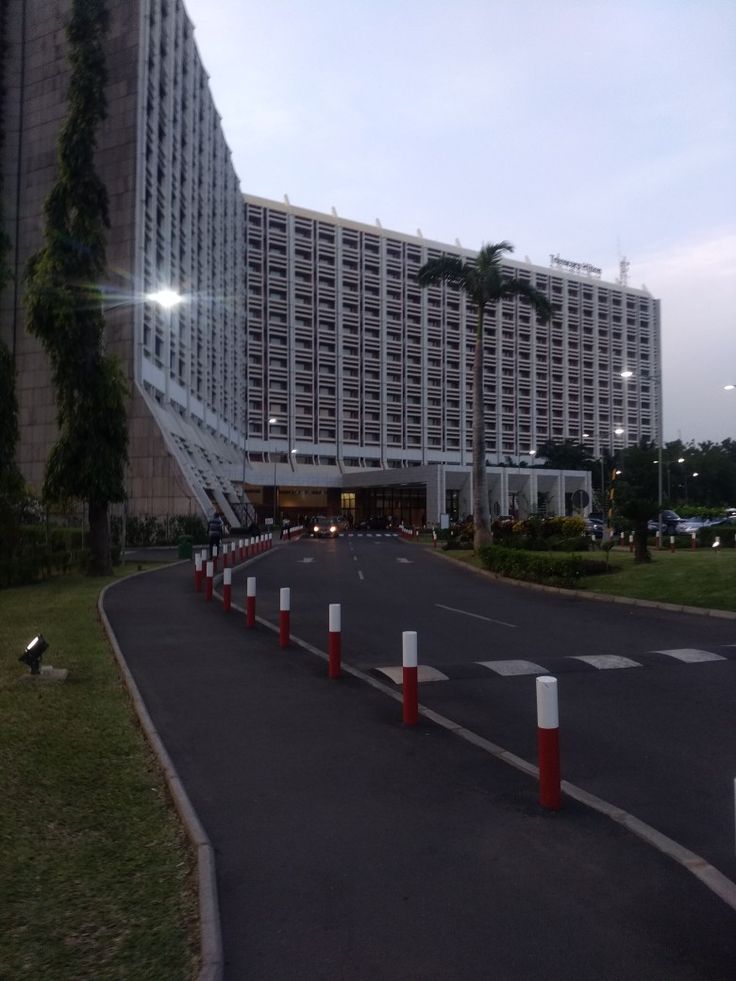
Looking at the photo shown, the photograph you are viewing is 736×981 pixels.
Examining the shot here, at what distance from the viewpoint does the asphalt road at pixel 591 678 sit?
610 cm

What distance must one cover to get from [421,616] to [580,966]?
1264 centimetres

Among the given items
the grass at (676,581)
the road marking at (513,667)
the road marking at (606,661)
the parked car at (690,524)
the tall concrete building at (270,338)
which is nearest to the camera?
the road marking at (513,667)

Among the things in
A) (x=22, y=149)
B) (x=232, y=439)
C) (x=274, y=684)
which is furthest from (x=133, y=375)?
(x=274, y=684)

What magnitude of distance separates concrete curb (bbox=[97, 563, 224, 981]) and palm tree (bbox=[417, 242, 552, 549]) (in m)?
25.1

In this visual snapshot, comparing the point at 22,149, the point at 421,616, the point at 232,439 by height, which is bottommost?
the point at 421,616

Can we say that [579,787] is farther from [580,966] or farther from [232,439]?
[232,439]

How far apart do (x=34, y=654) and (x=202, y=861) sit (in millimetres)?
5431

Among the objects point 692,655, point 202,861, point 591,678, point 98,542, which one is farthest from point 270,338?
point 202,861

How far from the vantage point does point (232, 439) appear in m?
75.5

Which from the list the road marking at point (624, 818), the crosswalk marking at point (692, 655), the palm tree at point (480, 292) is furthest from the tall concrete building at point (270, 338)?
the road marking at point (624, 818)

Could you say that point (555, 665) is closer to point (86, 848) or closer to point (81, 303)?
point (86, 848)

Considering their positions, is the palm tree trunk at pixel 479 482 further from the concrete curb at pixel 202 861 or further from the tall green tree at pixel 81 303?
the concrete curb at pixel 202 861

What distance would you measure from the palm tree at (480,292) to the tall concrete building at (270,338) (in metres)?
2.26

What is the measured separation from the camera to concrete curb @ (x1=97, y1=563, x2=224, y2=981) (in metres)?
3.64
